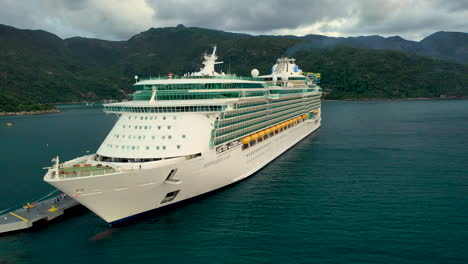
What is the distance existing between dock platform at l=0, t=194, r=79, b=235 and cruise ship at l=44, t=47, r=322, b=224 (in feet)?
15.6

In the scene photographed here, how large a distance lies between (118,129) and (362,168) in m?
31.9

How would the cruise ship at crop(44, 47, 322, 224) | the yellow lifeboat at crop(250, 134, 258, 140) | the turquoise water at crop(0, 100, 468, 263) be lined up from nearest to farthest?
the turquoise water at crop(0, 100, 468, 263), the cruise ship at crop(44, 47, 322, 224), the yellow lifeboat at crop(250, 134, 258, 140)

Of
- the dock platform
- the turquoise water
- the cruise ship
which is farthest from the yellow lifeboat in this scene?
the dock platform

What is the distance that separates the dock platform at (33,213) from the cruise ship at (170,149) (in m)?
4.76

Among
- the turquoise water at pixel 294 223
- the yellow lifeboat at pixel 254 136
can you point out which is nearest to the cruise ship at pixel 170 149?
the yellow lifeboat at pixel 254 136

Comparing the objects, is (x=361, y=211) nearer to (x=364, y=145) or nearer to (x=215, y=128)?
(x=215, y=128)

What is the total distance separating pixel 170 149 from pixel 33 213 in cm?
1424

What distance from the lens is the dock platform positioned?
26.1 m

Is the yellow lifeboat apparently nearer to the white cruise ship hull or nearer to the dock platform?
the white cruise ship hull

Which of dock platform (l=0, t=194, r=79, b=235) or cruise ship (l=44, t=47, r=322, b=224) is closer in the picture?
cruise ship (l=44, t=47, r=322, b=224)

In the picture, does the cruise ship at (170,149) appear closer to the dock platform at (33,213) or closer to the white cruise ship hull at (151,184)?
the white cruise ship hull at (151,184)

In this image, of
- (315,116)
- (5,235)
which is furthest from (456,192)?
(315,116)

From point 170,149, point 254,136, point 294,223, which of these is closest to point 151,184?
point 170,149

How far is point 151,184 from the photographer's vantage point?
25.2 m
